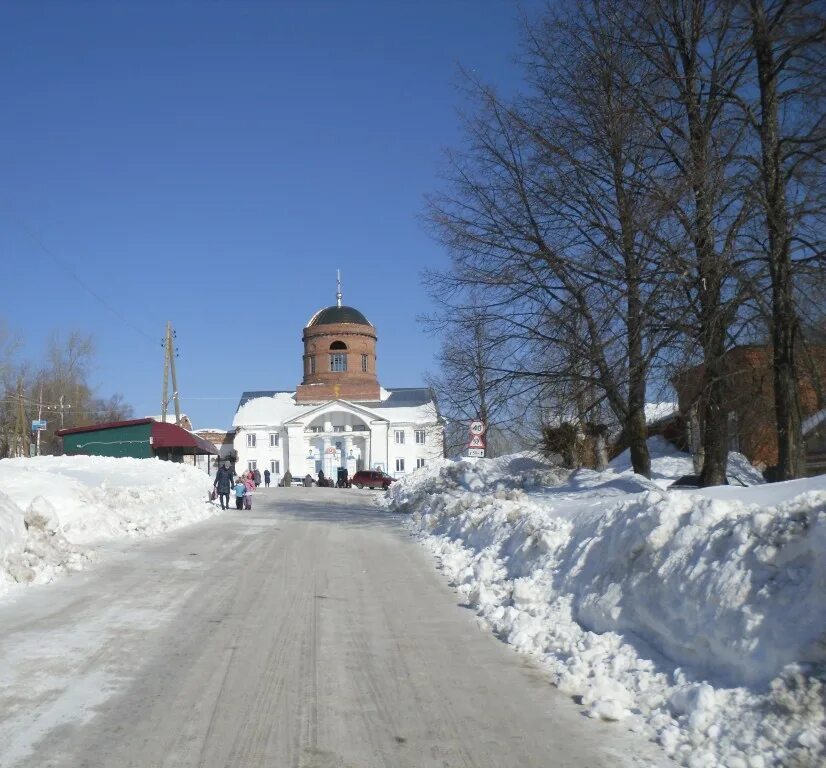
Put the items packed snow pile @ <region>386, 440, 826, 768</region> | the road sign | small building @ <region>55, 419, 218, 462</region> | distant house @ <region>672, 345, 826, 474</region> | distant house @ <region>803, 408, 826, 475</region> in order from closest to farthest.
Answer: packed snow pile @ <region>386, 440, 826, 768</region> → distant house @ <region>672, 345, 826, 474</region> → the road sign → distant house @ <region>803, 408, 826, 475</region> → small building @ <region>55, 419, 218, 462</region>

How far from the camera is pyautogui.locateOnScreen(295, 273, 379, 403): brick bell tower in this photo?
301ft

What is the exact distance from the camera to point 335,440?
88.0 meters

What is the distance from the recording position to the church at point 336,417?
3418 inches

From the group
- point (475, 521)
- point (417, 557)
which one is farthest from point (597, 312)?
point (417, 557)

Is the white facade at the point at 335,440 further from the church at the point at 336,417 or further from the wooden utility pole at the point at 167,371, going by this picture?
the wooden utility pole at the point at 167,371

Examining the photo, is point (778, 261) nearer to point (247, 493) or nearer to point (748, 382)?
point (748, 382)

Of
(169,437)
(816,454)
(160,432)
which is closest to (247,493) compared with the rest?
(816,454)

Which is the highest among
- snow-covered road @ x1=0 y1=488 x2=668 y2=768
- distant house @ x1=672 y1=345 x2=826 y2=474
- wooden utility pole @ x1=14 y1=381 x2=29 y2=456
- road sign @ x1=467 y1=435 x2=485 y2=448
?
wooden utility pole @ x1=14 y1=381 x2=29 y2=456

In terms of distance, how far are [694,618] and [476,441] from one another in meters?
17.0

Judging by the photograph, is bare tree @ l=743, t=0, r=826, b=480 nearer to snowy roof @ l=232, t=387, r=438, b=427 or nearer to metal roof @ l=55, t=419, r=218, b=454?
metal roof @ l=55, t=419, r=218, b=454

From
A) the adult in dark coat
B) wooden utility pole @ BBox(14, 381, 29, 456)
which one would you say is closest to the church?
wooden utility pole @ BBox(14, 381, 29, 456)

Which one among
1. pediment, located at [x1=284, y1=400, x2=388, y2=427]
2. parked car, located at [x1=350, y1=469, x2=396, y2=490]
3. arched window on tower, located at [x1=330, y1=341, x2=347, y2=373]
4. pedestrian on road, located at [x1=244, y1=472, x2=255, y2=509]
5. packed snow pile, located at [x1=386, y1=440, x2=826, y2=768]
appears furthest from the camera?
arched window on tower, located at [x1=330, y1=341, x2=347, y2=373]

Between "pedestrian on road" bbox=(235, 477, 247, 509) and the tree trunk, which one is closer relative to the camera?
the tree trunk

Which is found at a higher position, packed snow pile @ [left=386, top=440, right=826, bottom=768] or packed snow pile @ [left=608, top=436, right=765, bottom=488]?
packed snow pile @ [left=608, top=436, right=765, bottom=488]
